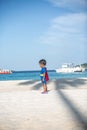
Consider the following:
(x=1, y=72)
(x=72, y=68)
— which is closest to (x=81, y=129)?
(x=72, y=68)

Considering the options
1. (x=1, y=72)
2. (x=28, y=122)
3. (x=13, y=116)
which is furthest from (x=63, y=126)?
(x=1, y=72)

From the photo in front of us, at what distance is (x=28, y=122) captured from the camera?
4.96 m

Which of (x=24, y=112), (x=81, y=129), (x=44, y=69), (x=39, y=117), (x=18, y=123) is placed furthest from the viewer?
(x=44, y=69)

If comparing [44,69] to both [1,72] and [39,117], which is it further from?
[1,72]

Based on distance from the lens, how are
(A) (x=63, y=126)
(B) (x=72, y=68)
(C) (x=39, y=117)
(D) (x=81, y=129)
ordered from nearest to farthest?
(D) (x=81, y=129) < (A) (x=63, y=126) < (C) (x=39, y=117) < (B) (x=72, y=68)

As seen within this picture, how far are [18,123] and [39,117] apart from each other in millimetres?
671

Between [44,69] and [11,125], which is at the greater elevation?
[44,69]

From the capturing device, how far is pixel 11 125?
477 centimetres

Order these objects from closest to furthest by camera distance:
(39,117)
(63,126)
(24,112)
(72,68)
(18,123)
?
1. (63,126)
2. (18,123)
3. (39,117)
4. (24,112)
5. (72,68)

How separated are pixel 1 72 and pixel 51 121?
110 m

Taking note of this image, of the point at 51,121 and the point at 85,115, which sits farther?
the point at 85,115

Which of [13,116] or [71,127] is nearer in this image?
[71,127]

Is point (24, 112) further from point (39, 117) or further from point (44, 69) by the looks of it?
point (44, 69)

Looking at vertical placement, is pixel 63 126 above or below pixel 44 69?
below
